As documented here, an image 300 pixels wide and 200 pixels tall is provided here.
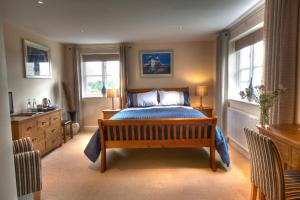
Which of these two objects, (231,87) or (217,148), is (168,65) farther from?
(217,148)

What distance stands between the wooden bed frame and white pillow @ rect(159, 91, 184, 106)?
5.69 ft

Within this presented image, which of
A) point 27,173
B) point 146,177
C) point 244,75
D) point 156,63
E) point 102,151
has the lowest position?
point 146,177

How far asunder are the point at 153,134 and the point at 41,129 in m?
1.99

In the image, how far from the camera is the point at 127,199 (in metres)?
2.24

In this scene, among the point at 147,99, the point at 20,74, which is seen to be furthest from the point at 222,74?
the point at 20,74

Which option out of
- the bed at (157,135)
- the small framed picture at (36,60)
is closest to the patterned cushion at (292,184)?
the bed at (157,135)

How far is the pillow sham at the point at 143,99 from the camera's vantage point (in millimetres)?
4703

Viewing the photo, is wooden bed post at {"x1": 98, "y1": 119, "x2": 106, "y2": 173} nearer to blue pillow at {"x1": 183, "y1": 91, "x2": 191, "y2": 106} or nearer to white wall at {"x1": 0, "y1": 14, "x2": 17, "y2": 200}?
white wall at {"x1": 0, "y1": 14, "x2": 17, "y2": 200}

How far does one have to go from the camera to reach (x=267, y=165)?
4.97ft

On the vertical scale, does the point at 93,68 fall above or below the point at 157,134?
above

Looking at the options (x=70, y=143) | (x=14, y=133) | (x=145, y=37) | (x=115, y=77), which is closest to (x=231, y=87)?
(x=145, y=37)

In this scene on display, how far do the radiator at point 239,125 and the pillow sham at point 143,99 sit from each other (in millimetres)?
1642

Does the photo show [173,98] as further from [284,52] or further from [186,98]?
[284,52]

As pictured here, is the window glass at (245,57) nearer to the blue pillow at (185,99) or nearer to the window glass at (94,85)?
the blue pillow at (185,99)
